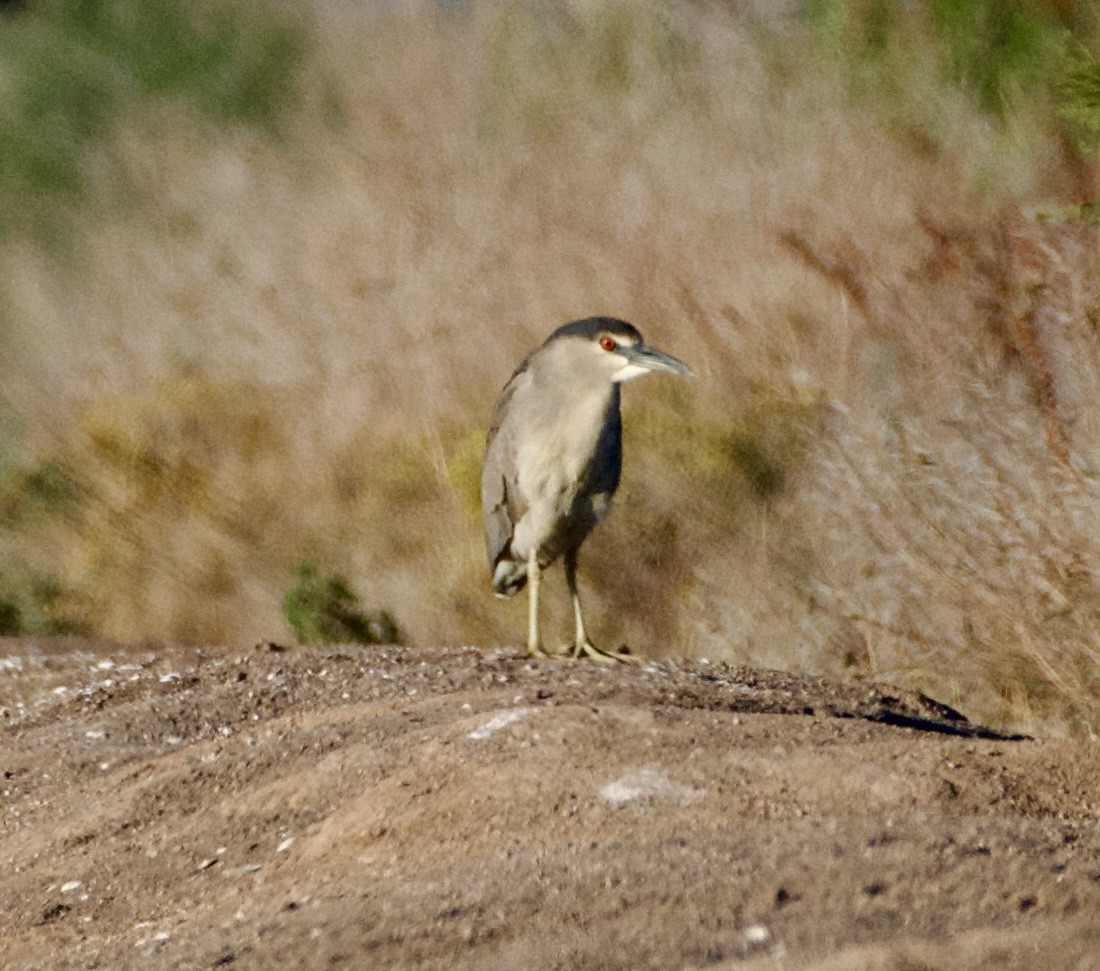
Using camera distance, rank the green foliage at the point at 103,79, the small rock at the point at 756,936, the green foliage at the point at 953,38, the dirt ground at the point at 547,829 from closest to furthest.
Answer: the small rock at the point at 756,936 < the dirt ground at the point at 547,829 < the green foliage at the point at 953,38 < the green foliage at the point at 103,79

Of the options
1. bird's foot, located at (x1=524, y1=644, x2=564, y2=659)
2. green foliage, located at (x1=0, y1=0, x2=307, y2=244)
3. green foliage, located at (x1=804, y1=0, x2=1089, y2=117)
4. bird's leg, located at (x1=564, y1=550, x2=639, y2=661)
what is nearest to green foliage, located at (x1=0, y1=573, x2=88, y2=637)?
bird's leg, located at (x1=564, y1=550, x2=639, y2=661)

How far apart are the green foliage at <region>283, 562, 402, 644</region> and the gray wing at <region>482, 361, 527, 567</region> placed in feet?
6.66

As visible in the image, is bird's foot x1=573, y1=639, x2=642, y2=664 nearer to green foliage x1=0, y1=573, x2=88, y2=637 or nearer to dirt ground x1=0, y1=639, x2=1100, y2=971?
dirt ground x1=0, y1=639, x2=1100, y2=971

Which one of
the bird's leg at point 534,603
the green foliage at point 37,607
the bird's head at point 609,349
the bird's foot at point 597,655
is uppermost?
the bird's head at point 609,349

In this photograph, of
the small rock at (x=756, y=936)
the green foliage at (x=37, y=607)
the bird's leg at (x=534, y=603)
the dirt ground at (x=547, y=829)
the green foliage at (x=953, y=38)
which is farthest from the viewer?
the green foliage at (x=37, y=607)

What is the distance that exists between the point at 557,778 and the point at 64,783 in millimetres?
2490

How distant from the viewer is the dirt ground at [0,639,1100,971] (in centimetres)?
383

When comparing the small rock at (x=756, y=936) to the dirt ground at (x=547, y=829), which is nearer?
the small rock at (x=756, y=936)

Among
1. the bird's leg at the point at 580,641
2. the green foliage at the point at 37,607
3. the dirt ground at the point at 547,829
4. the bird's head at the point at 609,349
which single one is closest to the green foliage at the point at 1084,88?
the bird's head at the point at 609,349

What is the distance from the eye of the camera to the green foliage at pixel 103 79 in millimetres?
17969

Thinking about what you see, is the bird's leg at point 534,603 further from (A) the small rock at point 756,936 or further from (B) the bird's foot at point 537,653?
(A) the small rock at point 756,936

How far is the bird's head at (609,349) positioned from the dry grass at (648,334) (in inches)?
47.5

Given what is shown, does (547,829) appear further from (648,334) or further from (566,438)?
(648,334)

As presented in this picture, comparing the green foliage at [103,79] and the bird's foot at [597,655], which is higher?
the green foliage at [103,79]
